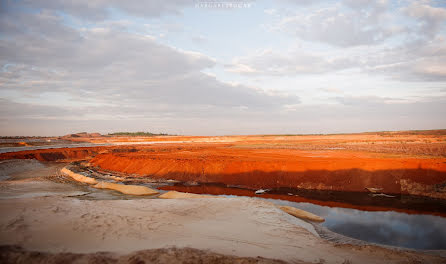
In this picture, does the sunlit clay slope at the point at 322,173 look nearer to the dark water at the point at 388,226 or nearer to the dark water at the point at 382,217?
the dark water at the point at 382,217

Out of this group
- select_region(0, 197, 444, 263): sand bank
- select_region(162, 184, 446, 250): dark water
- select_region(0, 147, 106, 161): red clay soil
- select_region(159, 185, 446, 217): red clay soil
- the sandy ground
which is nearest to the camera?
the sandy ground

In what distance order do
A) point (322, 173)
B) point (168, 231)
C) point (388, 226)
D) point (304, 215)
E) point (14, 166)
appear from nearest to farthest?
point (168, 231), point (388, 226), point (304, 215), point (322, 173), point (14, 166)

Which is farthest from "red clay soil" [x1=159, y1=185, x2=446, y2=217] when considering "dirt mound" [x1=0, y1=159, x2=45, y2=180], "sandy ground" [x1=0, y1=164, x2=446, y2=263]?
"dirt mound" [x1=0, y1=159, x2=45, y2=180]

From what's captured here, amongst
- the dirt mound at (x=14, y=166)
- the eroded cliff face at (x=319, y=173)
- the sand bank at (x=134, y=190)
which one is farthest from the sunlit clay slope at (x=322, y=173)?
the dirt mound at (x=14, y=166)

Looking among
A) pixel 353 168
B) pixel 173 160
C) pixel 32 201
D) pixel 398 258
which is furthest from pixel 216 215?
pixel 173 160

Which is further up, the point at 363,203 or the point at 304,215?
the point at 304,215

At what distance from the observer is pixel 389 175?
49.3 ft

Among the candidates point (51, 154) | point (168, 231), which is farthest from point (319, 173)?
point (51, 154)

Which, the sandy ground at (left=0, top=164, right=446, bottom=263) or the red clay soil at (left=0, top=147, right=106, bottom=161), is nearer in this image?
the sandy ground at (left=0, top=164, right=446, bottom=263)

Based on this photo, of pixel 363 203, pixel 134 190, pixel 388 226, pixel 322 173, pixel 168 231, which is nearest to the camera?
pixel 168 231

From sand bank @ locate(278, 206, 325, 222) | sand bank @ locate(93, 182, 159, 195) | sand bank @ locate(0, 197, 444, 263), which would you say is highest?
sand bank @ locate(0, 197, 444, 263)

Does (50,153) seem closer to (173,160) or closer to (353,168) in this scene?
(173,160)

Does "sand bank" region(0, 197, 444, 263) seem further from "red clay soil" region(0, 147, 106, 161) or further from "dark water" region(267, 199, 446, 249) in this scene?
"red clay soil" region(0, 147, 106, 161)

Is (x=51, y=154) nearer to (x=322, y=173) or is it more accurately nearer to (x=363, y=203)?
(x=322, y=173)
